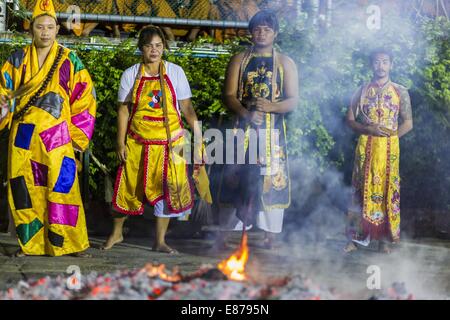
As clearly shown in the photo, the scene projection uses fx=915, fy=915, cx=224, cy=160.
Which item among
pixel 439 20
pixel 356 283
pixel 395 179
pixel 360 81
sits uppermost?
pixel 439 20

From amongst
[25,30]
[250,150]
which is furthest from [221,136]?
[25,30]

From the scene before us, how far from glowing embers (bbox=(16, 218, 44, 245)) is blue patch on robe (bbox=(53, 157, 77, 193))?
0.30 metres

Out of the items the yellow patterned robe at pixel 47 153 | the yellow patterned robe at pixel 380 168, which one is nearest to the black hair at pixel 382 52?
the yellow patterned robe at pixel 380 168

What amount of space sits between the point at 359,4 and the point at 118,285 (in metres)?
5.07

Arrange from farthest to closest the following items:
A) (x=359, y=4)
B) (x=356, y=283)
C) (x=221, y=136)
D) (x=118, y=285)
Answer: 1. (x=359, y=4)
2. (x=221, y=136)
3. (x=356, y=283)
4. (x=118, y=285)

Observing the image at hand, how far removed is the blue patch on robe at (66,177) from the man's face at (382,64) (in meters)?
2.47

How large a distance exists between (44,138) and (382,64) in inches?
105

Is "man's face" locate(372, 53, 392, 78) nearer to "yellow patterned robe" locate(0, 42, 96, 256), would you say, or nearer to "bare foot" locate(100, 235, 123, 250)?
"yellow patterned robe" locate(0, 42, 96, 256)

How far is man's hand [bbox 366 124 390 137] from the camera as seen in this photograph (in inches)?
281

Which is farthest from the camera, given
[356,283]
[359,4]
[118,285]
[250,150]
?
[359,4]

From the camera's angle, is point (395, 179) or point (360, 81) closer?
point (395, 179)

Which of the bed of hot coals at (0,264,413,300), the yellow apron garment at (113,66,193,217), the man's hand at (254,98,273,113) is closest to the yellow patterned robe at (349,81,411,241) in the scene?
the man's hand at (254,98,273,113)

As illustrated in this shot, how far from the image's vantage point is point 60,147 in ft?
21.5
